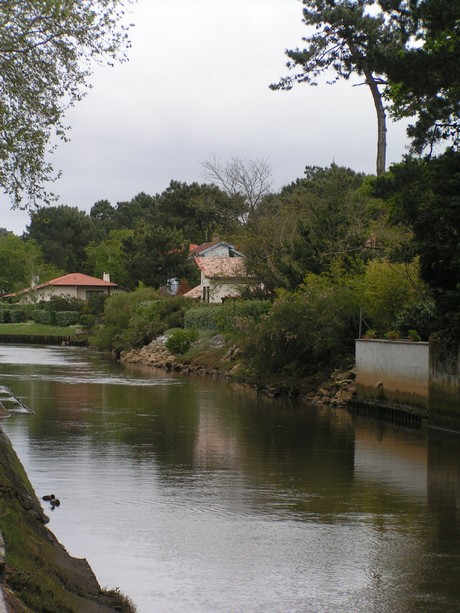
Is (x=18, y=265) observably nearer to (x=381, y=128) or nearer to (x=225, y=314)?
(x=225, y=314)

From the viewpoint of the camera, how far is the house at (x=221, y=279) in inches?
2394

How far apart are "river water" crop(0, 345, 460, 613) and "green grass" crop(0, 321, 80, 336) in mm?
61984

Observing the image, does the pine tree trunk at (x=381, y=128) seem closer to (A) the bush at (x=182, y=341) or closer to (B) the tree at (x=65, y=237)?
(A) the bush at (x=182, y=341)

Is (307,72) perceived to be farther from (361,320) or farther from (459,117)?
(459,117)

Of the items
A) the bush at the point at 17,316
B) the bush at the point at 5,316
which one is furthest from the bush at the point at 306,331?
the bush at the point at 5,316

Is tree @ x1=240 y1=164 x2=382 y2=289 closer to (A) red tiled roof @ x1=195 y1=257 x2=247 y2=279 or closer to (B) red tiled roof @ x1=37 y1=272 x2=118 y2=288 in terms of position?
(A) red tiled roof @ x1=195 y1=257 x2=247 y2=279

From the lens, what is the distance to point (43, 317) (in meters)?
100

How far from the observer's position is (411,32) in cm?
2281

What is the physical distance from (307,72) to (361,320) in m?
9.28

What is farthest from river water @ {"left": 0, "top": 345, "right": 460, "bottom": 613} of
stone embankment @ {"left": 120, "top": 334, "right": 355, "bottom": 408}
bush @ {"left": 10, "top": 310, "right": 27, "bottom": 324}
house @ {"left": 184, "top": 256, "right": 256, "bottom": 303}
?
bush @ {"left": 10, "top": 310, "right": 27, "bottom": 324}

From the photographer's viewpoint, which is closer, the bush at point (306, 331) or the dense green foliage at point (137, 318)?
the bush at point (306, 331)

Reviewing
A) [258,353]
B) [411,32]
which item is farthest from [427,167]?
[258,353]

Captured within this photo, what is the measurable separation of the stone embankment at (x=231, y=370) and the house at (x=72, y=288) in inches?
1825

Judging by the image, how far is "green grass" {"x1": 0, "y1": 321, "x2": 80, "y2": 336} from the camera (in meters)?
94.2
